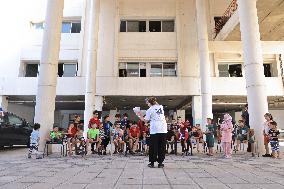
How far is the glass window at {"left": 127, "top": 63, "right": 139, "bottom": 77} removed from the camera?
1969 centimetres

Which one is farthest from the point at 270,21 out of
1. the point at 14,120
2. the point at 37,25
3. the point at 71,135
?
the point at 37,25

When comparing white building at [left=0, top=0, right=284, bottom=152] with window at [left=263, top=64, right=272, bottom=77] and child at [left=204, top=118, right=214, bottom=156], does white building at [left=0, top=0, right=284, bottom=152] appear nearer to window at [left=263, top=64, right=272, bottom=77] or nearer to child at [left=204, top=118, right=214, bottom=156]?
window at [left=263, top=64, right=272, bottom=77]

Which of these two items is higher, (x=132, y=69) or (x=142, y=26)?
(x=142, y=26)

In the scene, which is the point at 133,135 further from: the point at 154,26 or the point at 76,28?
the point at 76,28

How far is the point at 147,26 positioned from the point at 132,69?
367 cm

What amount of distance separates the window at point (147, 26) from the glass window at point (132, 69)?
9.40 ft

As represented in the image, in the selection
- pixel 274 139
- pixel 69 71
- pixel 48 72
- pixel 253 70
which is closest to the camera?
pixel 274 139

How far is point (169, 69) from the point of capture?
19.7m

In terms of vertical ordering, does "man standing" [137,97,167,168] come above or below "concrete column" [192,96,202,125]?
below

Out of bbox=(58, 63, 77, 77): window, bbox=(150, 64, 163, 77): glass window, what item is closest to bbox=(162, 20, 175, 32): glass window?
bbox=(150, 64, 163, 77): glass window

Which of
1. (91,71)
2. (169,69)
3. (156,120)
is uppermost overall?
(169,69)

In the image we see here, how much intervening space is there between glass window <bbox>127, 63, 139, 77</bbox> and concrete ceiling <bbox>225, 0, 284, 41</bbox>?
676 centimetres

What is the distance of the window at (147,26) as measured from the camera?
20.5m

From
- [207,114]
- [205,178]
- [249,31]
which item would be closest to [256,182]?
[205,178]
